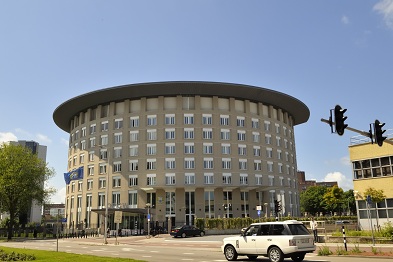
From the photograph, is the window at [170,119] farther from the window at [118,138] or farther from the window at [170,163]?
the window at [118,138]

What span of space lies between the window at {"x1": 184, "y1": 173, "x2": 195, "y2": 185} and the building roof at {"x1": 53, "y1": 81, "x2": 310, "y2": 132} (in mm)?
15864

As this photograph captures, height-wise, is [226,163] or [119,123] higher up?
[119,123]

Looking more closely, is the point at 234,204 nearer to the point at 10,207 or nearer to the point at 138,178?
the point at 138,178

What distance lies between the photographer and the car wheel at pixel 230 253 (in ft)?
61.6

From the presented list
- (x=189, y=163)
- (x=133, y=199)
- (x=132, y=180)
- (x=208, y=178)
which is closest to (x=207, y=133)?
(x=189, y=163)

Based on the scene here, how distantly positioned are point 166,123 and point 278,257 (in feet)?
184

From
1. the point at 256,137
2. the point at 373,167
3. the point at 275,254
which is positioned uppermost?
the point at 256,137

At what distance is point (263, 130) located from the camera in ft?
250

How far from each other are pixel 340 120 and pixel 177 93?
200 ft

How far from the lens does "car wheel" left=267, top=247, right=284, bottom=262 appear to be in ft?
54.7

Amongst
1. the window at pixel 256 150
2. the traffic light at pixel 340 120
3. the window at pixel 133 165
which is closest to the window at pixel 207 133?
the window at pixel 256 150

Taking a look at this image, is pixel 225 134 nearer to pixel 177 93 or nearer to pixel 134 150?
pixel 177 93

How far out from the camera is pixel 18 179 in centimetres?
6194

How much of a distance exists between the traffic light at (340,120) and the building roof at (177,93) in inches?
2265
